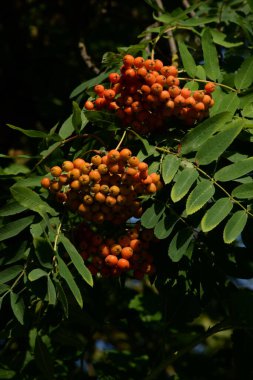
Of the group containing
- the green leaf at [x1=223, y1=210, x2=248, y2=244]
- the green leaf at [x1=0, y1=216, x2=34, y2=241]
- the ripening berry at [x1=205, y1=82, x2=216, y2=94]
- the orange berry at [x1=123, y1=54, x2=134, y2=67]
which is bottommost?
the green leaf at [x1=0, y1=216, x2=34, y2=241]

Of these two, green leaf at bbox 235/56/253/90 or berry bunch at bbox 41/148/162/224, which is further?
green leaf at bbox 235/56/253/90

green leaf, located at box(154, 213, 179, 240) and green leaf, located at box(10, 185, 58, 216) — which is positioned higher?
green leaf, located at box(10, 185, 58, 216)

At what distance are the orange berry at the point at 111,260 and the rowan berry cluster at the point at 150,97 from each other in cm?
45

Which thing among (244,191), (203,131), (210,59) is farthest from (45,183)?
(210,59)

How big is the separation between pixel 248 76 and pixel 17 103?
240 cm

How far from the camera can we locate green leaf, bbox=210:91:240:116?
6.55 ft

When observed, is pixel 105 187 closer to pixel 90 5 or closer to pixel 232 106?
pixel 232 106

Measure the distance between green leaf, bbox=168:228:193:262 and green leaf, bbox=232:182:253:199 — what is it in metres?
0.21

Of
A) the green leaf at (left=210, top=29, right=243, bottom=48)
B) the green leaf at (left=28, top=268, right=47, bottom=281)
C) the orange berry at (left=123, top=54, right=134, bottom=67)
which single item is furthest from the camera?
the green leaf at (left=210, top=29, right=243, bottom=48)

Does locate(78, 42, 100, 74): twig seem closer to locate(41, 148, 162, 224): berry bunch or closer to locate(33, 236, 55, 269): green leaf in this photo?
locate(41, 148, 162, 224): berry bunch

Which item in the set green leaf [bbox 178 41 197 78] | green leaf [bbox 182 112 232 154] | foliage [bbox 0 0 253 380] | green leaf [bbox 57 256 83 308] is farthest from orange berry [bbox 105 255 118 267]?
green leaf [bbox 178 41 197 78]

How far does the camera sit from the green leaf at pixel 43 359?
226 centimetres

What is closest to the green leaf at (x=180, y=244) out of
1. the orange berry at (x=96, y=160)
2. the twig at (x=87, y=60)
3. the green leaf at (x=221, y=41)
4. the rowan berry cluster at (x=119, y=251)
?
the rowan berry cluster at (x=119, y=251)

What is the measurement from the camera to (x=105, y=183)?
1862 mm
